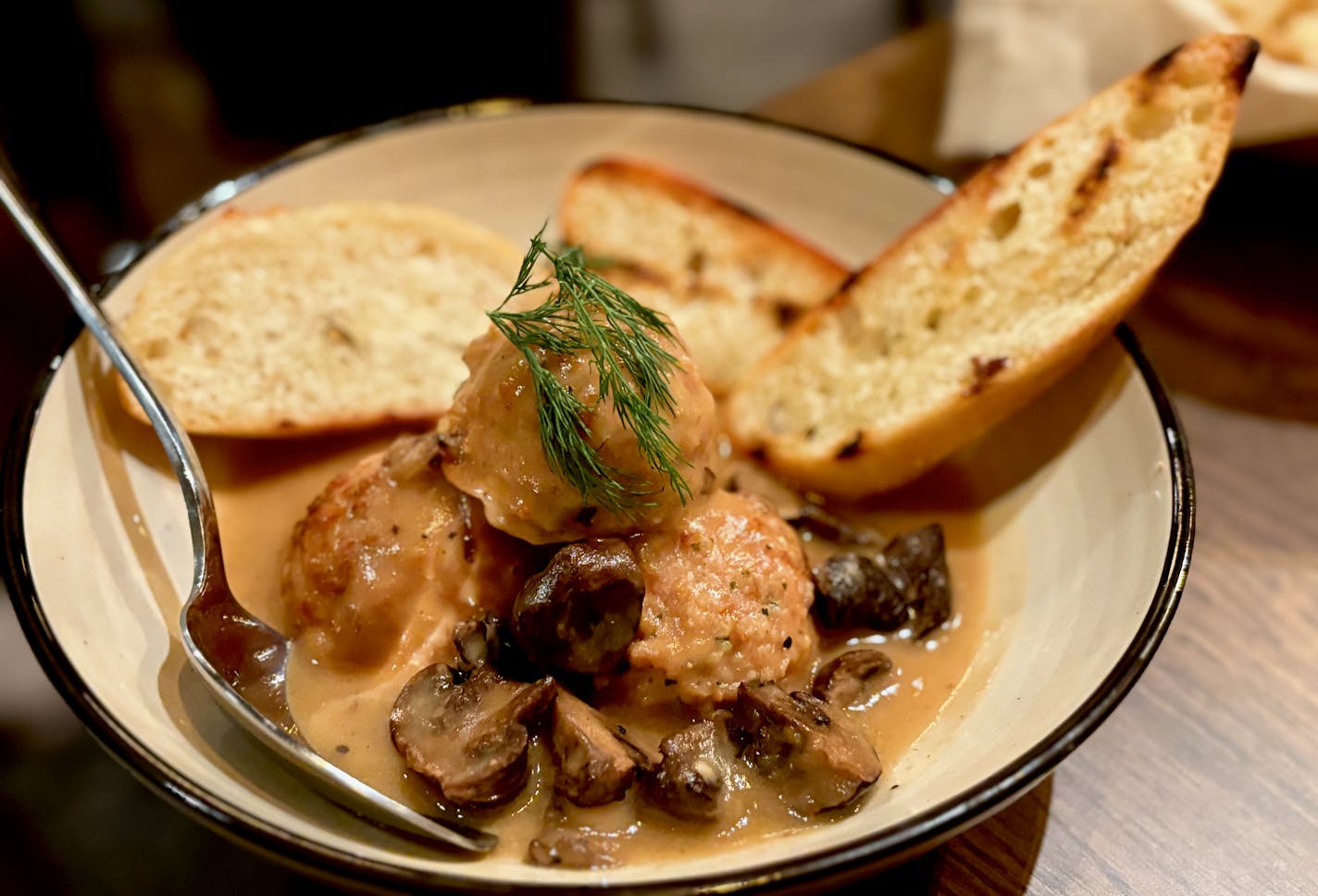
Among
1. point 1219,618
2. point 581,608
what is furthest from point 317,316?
point 1219,618

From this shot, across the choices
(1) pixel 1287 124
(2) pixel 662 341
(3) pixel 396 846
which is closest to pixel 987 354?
(2) pixel 662 341

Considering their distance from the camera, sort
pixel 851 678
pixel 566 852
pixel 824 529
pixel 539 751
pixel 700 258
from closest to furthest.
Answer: pixel 566 852 → pixel 539 751 → pixel 851 678 → pixel 824 529 → pixel 700 258

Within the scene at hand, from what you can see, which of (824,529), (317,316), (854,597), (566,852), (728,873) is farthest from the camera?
(317,316)

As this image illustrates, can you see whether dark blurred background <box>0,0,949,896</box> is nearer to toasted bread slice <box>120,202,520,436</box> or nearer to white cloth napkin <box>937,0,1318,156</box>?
toasted bread slice <box>120,202,520,436</box>

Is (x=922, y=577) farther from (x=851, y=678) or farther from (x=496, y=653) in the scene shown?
(x=496, y=653)

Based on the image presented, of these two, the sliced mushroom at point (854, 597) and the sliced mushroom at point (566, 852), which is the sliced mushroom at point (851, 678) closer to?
the sliced mushroom at point (854, 597)

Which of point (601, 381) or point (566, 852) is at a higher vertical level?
point (601, 381)
